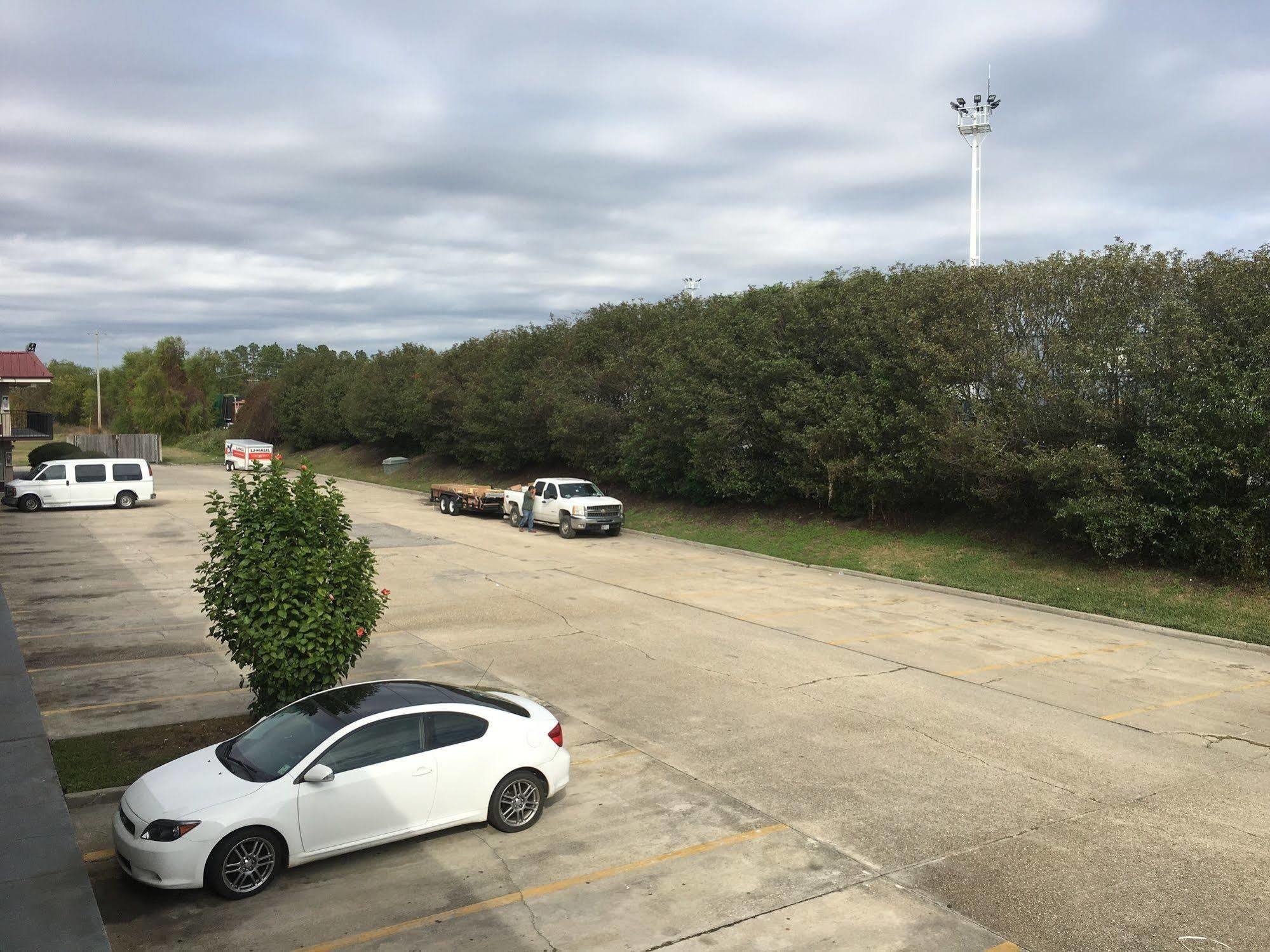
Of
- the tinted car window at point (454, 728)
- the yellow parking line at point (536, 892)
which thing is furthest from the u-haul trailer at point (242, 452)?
the yellow parking line at point (536, 892)

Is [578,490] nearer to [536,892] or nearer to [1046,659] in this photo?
[1046,659]

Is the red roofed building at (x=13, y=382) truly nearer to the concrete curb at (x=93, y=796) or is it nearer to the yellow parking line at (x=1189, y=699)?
the concrete curb at (x=93, y=796)

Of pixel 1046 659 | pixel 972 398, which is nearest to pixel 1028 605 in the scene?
pixel 1046 659

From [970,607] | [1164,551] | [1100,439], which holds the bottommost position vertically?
[970,607]

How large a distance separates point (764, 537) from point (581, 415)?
10620 millimetres

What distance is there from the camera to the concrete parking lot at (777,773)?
22.0 ft

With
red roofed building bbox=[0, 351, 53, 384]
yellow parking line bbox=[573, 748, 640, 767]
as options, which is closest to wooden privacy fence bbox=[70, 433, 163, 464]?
red roofed building bbox=[0, 351, 53, 384]

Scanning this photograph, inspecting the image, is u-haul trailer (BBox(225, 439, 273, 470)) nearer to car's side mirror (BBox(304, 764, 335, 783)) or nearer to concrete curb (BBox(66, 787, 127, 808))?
concrete curb (BBox(66, 787, 127, 808))

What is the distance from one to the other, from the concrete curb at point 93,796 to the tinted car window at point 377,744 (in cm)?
279

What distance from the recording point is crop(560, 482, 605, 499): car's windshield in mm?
31641

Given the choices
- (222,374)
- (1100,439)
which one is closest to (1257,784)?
(1100,439)

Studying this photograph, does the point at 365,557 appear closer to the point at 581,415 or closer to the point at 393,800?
the point at 393,800

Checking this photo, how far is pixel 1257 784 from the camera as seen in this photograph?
962 centimetres

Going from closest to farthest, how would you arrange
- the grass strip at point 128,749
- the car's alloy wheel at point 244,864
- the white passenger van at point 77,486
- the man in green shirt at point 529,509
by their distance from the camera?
the car's alloy wheel at point 244,864
the grass strip at point 128,749
the man in green shirt at point 529,509
the white passenger van at point 77,486
